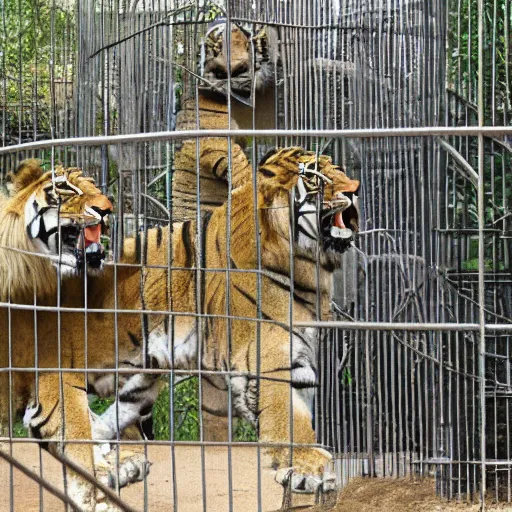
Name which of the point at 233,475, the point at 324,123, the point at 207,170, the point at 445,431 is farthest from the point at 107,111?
the point at 445,431

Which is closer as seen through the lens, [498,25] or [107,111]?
[498,25]

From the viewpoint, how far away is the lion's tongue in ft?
17.0

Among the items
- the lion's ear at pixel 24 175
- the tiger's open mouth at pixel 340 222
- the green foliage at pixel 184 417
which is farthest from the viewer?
the lion's ear at pixel 24 175

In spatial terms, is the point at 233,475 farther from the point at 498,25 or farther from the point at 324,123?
the point at 498,25

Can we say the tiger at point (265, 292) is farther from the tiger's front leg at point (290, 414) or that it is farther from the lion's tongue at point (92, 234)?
the lion's tongue at point (92, 234)

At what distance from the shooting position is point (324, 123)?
4883mm

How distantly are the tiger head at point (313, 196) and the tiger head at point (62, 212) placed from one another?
0.75 m

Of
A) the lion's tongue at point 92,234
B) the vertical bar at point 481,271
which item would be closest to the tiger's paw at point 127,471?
the lion's tongue at point 92,234

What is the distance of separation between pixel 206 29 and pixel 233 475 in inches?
73.0

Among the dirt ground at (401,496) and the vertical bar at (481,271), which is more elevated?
the vertical bar at (481,271)

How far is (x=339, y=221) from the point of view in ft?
16.1

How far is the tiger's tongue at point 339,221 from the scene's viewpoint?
192 inches

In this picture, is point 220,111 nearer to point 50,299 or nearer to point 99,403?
point 50,299

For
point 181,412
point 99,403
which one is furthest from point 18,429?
point 181,412
